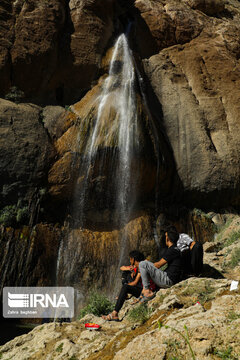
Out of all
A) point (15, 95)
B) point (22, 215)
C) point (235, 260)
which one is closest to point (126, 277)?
point (235, 260)

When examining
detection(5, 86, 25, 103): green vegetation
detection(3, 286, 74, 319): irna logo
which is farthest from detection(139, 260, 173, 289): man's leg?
detection(5, 86, 25, 103): green vegetation

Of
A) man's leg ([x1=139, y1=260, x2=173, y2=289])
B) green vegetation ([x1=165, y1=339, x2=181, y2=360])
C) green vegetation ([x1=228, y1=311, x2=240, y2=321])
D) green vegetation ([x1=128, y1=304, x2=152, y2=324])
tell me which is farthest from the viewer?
man's leg ([x1=139, y1=260, x2=173, y2=289])

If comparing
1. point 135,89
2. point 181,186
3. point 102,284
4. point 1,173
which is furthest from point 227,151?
point 1,173

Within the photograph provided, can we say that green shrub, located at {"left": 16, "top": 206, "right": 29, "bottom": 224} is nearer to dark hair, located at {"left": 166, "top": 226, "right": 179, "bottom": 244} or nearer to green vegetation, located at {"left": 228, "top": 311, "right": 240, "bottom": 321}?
dark hair, located at {"left": 166, "top": 226, "right": 179, "bottom": 244}

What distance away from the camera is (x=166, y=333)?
3.19 meters

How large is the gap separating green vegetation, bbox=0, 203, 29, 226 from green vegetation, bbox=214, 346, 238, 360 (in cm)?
1046

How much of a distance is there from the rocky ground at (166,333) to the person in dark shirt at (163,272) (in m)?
0.37

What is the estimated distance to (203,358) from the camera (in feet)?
9.08

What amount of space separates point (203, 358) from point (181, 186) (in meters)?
14.1

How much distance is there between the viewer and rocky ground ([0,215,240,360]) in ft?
9.62

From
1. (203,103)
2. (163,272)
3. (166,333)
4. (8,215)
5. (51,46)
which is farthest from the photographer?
(203,103)

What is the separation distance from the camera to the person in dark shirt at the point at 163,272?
5.84m

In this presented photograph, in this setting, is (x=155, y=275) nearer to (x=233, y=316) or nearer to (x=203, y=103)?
(x=233, y=316)

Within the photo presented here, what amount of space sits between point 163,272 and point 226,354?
131 inches
